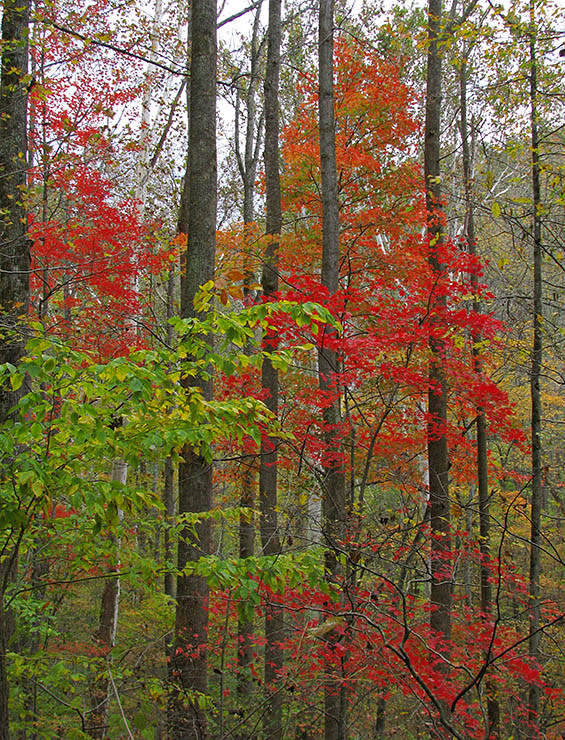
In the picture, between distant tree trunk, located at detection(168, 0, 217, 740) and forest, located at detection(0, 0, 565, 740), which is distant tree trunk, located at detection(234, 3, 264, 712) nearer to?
forest, located at detection(0, 0, 565, 740)

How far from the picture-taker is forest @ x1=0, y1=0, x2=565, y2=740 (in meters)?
3.15

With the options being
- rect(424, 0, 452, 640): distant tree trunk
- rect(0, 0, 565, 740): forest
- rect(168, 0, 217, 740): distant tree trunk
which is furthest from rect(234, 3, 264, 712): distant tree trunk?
rect(424, 0, 452, 640): distant tree trunk

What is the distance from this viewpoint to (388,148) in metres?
10.5

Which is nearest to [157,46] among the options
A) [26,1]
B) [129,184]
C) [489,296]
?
[129,184]

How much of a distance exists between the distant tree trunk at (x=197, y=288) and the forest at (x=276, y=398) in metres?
0.03

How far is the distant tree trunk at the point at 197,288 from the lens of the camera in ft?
15.1

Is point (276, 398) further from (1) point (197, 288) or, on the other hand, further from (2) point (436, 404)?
(1) point (197, 288)

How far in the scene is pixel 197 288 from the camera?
4977 millimetres

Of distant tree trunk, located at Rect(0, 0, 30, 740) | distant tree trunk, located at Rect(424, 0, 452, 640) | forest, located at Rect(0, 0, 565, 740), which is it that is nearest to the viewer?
forest, located at Rect(0, 0, 565, 740)

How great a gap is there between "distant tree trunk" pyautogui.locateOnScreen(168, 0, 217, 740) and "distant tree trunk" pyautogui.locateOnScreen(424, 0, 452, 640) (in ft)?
10.5

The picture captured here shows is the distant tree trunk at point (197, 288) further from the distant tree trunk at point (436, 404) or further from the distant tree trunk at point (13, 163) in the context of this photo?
the distant tree trunk at point (436, 404)

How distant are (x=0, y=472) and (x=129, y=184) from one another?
35.8 ft

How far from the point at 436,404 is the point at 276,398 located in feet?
8.38

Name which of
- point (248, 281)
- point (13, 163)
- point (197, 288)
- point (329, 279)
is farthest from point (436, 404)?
point (13, 163)
